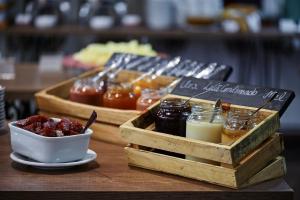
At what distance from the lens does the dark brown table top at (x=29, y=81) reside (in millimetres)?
3582

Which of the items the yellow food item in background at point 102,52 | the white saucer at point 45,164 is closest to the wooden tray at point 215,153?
the white saucer at point 45,164

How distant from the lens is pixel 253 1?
20.5ft

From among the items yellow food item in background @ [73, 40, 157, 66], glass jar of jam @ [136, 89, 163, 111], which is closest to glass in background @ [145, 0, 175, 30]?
yellow food item in background @ [73, 40, 157, 66]

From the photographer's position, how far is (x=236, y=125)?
6.22ft

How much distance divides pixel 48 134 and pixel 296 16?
423 cm

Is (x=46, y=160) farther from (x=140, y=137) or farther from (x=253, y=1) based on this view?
(x=253, y=1)

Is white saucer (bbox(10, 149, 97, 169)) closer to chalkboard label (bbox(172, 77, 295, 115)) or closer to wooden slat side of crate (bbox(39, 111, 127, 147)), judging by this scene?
wooden slat side of crate (bbox(39, 111, 127, 147))

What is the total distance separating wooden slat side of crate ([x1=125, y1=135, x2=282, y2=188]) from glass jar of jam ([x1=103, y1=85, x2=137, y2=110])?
1.30ft

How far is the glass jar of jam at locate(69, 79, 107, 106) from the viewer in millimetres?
2461

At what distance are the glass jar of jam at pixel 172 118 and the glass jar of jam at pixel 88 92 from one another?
46cm

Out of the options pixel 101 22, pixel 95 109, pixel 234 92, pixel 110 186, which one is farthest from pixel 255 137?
pixel 101 22

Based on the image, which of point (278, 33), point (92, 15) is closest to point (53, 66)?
point (92, 15)

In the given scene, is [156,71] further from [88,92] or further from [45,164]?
[45,164]

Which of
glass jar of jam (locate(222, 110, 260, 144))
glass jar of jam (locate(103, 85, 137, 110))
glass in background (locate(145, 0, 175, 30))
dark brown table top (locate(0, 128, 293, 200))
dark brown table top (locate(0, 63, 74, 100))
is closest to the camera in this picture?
dark brown table top (locate(0, 128, 293, 200))
